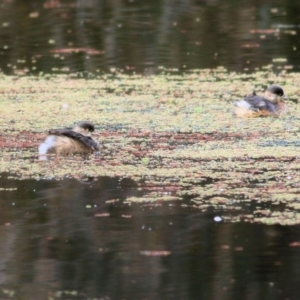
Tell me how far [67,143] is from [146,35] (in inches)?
284

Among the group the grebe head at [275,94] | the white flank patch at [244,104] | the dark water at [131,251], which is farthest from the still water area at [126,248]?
the grebe head at [275,94]

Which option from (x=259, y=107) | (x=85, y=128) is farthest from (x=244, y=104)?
(x=85, y=128)

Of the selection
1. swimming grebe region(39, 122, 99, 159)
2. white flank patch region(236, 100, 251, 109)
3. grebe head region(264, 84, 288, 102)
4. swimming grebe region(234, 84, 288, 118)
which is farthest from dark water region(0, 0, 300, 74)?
swimming grebe region(39, 122, 99, 159)

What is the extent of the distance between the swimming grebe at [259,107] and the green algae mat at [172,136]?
0.09 m

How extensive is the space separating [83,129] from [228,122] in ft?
4.85

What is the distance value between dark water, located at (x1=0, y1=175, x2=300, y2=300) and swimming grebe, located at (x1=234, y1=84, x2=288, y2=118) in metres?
2.92

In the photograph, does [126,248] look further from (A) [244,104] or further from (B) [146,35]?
(B) [146,35]

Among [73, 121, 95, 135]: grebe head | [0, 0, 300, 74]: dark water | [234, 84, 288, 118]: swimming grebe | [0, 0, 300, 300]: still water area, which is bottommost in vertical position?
[0, 0, 300, 74]: dark water

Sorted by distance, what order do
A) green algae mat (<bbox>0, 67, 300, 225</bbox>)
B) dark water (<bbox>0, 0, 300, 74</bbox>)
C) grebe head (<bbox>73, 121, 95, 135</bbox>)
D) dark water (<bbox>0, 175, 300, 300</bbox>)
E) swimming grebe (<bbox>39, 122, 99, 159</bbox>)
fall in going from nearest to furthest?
dark water (<bbox>0, 175, 300, 300</bbox>) → green algae mat (<bbox>0, 67, 300, 225</bbox>) → swimming grebe (<bbox>39, 122, 99, 159</bbox>) → grebe head (<bbox>73, 121, 95, 135</bbox>) → dark water (<bbox>0, 0, 300, 74</bbox>)

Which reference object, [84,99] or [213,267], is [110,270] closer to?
[213,267]

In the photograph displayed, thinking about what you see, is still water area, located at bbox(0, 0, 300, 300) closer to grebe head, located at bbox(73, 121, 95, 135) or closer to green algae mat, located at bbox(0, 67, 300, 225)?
green algae mat, located at bbox(0, 67, 300, 225)

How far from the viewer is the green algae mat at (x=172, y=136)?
6.55m

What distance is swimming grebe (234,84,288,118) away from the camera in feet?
Answer: 30.7

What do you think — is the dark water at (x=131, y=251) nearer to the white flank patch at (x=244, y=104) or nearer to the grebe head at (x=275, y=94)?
the white flank patch at (x=244, y=104)
